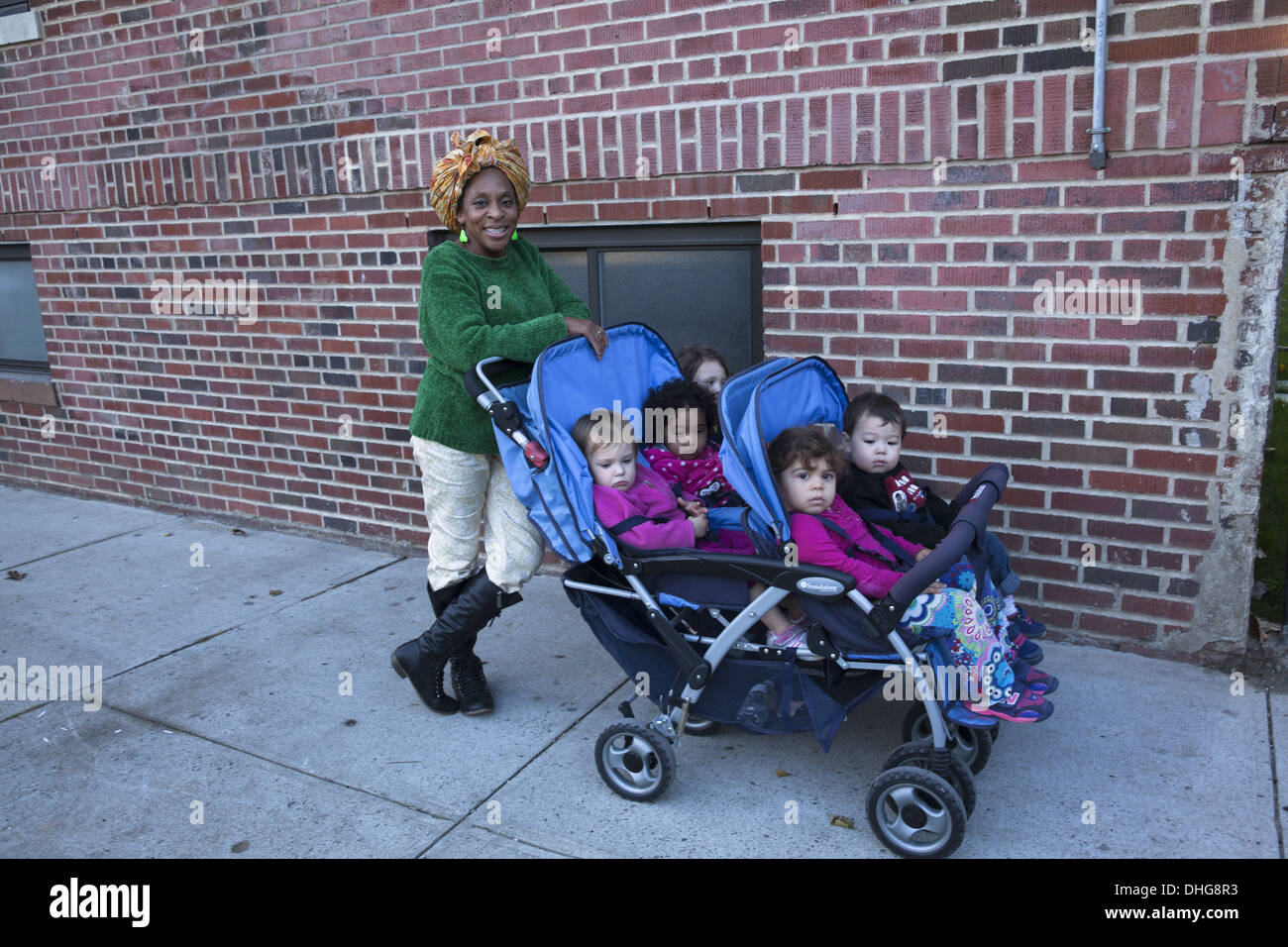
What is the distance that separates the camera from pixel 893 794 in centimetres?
270

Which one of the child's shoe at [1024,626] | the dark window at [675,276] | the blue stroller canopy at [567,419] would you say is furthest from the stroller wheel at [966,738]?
the dark window at [675,276]

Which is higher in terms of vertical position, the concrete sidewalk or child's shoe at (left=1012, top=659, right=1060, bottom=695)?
child's shoe at (left=1012, top=659, right=1060, bottom=695)

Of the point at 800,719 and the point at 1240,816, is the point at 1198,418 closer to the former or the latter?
the point at 1240,816

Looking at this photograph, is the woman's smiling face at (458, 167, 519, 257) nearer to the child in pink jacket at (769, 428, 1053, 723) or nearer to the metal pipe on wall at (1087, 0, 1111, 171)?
the child in pink jacket at (769, 428, 1053, 723)

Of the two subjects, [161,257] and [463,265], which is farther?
[161,257]

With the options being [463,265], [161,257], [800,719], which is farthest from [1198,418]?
[161,257]

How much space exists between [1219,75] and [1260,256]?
57cm

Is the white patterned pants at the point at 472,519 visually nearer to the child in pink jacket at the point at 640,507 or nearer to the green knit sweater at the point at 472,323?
the green knit sweater at the point at 472,323

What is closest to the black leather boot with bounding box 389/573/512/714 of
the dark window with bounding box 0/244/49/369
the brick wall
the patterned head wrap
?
the patterned head wrap

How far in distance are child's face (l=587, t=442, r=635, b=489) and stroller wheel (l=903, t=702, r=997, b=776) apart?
3.58 feet

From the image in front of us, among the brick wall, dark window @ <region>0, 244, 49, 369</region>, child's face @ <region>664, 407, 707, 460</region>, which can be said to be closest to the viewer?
child's face @ <region>664, 407, 707, 460</region>

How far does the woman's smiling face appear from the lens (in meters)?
3.24

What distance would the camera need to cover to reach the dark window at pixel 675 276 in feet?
14.3

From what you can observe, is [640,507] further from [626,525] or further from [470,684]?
[470,684]
